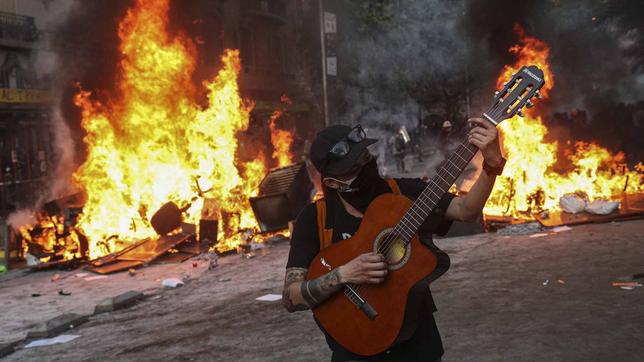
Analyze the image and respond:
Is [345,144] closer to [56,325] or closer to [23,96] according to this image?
[56,325]

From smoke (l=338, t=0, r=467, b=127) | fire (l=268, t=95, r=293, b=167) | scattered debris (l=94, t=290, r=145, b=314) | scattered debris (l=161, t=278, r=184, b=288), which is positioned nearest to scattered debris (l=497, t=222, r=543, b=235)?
scattered debris (l=161, t=278, r=184, b=288)

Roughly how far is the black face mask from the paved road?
2.85 metres

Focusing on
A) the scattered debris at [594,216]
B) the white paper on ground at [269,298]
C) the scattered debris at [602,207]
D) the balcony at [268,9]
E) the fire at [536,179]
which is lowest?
the white paper on ground at [269,298]

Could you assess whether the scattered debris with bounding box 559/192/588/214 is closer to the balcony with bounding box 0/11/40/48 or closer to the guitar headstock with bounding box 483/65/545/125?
the guitar headstock with bounding box 483/65/545/125

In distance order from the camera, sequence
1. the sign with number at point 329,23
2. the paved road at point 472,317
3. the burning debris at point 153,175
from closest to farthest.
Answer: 1. the paved road at point 472,317
2. the burning debris at point 153,175
3. the sign with number at point 329,23

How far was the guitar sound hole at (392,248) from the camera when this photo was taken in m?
2.83

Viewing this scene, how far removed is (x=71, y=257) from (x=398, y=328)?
461 inches

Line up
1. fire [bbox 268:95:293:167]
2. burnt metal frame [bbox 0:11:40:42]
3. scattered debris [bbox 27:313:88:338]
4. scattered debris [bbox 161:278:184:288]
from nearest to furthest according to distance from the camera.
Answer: scattered debris [bbox 27:313:88:338] < scattered debris [bbox 161:278:184:288] < burnt metal frame [bbox 0:11:40:42] < fire [bbox 268:95:293:167]

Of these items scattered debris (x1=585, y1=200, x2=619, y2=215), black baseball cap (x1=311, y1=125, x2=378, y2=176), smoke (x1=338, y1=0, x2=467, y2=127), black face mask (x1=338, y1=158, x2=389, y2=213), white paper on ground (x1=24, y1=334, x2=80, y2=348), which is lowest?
white paper on ground (x1=24, y1=334, x2=80, y2=348)

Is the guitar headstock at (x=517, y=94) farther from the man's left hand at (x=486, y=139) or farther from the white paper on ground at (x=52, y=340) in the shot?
the white paper on ground at (x=52, y=340)

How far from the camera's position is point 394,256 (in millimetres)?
2854

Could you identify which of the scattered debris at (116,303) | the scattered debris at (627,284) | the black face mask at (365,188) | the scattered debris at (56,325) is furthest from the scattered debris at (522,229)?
the black face mask at (365,188)

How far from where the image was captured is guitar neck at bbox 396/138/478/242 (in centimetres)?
280

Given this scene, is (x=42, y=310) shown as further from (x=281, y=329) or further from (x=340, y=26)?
(x=340, y=26)
